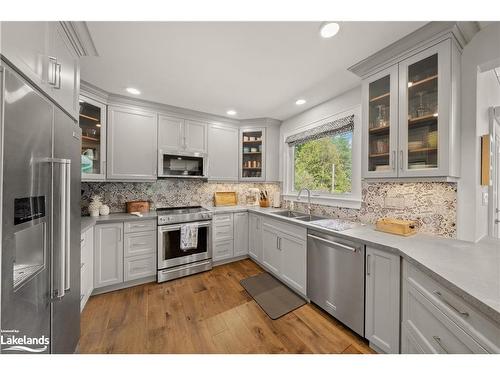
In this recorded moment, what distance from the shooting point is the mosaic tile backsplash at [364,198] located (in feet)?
5.10

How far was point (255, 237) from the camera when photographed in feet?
9.86

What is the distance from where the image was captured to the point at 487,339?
0.74 metres

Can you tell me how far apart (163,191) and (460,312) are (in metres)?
3.33

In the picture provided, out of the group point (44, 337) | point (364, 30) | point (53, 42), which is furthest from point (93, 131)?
point (364, 30)

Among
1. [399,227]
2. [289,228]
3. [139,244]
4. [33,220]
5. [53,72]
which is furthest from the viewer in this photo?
[139,244]

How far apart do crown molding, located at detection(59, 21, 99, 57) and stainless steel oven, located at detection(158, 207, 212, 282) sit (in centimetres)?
179

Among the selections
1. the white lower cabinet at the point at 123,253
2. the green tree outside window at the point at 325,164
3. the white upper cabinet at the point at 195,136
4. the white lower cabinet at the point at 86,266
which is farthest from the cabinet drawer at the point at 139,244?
the green tree outside window at the point at 325,164

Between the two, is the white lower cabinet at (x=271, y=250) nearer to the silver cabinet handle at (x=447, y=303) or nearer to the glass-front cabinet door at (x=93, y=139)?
the silver cabinet handle at (x=447, y=303)

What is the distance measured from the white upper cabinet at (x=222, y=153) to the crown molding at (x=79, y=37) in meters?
1.78

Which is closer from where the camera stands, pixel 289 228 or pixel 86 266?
pixel 86 266

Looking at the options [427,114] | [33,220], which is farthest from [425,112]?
[33,220]

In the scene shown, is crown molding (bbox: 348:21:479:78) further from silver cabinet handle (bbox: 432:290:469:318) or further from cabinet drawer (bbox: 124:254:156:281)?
cabinet drawer (bbox: 124:254:156:281)

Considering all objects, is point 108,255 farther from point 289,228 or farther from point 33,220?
point 289,228
